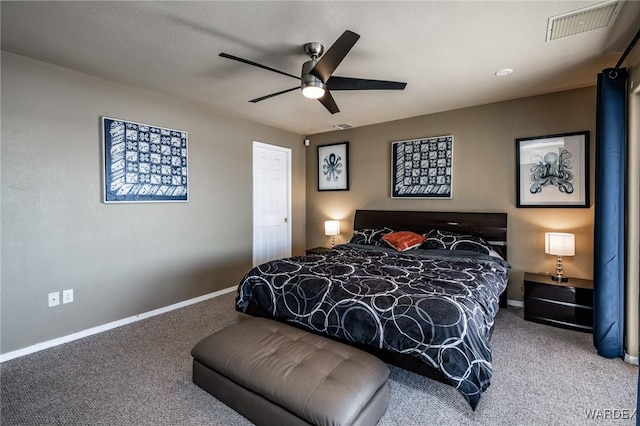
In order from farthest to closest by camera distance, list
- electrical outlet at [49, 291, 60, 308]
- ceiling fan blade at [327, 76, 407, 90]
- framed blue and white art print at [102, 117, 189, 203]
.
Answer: framed blue and white art print at [102, 117, 189, 203] → electrical outlet at [49, 291, 60, 308] → ceiling fan blade at [327, 76, 407, 90]

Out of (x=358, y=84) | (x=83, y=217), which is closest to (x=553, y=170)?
(x=358, y=84)

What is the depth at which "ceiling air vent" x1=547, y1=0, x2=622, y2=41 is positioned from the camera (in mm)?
1977

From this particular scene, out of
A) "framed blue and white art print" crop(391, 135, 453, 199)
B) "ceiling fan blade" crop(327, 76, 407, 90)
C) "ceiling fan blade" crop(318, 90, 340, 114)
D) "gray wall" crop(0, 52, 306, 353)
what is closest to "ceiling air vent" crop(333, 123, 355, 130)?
"framed blue and white art print" crop(391, 135, 453, 199)

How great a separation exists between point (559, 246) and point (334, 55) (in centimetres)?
301

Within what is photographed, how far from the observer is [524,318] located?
3330 mm

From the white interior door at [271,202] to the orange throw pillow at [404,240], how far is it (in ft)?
6.40

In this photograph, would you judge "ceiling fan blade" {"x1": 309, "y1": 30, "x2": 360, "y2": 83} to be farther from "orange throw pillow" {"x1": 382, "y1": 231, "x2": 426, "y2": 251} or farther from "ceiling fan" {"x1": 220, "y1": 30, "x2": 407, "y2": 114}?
"orange throw pillow" {"x1": 382, "y1": 231, "x2": 426, "y2": 251}

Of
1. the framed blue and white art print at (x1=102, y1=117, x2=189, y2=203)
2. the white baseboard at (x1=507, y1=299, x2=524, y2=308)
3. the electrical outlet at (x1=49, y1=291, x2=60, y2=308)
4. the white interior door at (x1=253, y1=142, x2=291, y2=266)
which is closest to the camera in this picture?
the electrical outlet at (x1=49, y1=291, x2=60, y2=308)

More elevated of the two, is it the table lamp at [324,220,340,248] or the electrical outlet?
the table lamp at [324,220,340,248]

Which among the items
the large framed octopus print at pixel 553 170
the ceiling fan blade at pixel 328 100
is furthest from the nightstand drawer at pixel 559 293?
the ceiling fan blade at pixel 328 100

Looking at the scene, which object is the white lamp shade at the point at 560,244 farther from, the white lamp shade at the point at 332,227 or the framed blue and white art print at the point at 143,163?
the framed blue and white art print at the point at 143,163

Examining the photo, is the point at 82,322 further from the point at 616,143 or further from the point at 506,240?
the point at 616,143

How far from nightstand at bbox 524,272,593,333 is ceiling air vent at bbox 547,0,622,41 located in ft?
7.62

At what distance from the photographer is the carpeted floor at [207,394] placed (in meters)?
1.86
